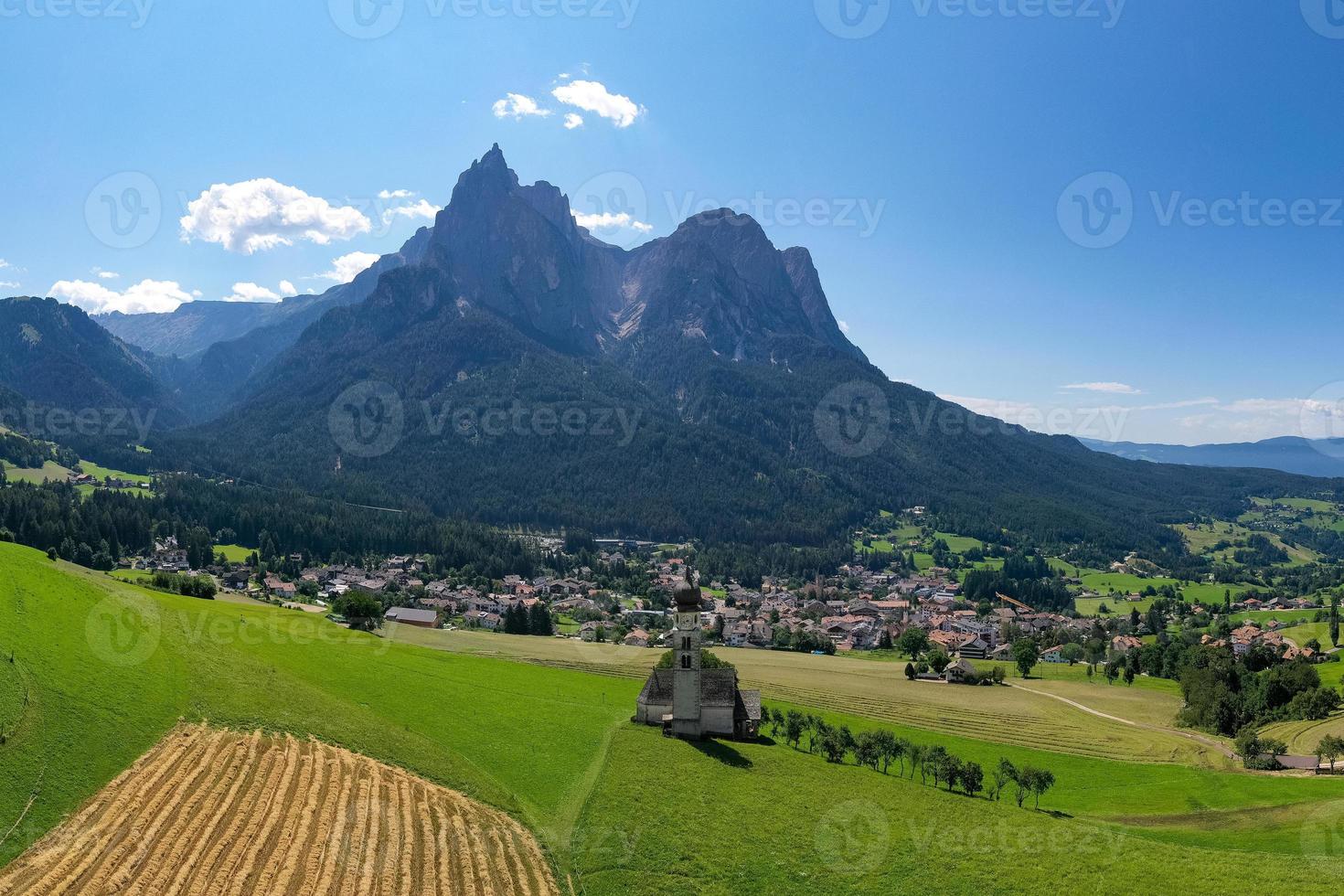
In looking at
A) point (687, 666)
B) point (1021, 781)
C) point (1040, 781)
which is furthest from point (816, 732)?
point (687, 666)

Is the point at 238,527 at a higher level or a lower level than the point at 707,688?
higher

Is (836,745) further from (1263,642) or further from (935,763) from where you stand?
(1263,642)

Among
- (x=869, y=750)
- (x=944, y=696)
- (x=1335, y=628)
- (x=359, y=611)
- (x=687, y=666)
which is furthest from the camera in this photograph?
(x=1335, y=628)

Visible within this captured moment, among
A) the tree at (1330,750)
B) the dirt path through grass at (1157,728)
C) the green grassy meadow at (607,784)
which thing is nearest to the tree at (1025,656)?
the dirt path through grass at (1157,728)

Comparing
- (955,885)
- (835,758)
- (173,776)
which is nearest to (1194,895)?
(955,885)

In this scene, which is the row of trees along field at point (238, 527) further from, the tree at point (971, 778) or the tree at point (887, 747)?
the tree at point (971, 778)

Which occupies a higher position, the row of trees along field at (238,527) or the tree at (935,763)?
the row of trees along field at (238,527)

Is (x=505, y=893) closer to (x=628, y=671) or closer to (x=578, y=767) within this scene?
(x=578, y=767)
